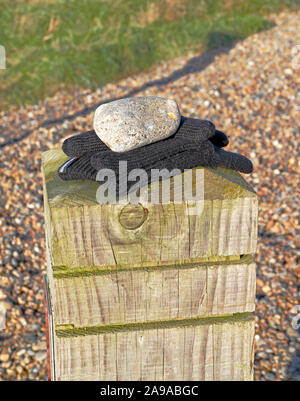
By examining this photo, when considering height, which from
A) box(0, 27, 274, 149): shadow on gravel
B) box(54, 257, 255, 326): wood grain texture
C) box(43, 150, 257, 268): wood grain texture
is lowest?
box(54, 257, 255, 326): wood grain texture

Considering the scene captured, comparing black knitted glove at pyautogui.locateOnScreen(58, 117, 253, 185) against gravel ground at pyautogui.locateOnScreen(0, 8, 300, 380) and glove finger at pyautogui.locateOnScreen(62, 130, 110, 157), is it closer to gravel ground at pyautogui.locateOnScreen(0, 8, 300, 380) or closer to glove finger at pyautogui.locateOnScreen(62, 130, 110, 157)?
glove finger at pyautogui.locateOnScreen(62, 130, 110, 157)

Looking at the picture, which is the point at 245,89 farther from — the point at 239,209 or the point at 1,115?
the point at 239,209

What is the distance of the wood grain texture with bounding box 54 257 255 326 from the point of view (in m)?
1.84

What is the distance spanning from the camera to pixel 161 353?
76.0 inches

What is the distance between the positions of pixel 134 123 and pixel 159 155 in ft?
0.51

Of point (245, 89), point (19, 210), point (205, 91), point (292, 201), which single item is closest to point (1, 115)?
point (19, 210)

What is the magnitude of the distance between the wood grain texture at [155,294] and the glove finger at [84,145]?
0.63 meters

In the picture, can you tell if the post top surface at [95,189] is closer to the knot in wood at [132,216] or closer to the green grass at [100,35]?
the knot in wood at [132,216]

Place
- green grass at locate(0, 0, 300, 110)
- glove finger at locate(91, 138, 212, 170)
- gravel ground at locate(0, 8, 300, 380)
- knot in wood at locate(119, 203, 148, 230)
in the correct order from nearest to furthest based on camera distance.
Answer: knot in wood at locate(119, 203, 148, 230) < glove finger at locate(91, 138, 212, 170) < gravel ground at locate(0, 8, 300, 380) < green grass at locate(0, 0, 300, 110)

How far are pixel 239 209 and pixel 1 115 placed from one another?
710 cm

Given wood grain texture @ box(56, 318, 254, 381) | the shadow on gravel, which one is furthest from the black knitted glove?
the shadow on gravel

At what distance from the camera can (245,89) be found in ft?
28.2

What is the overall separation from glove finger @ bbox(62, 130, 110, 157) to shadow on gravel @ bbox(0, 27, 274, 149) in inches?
218

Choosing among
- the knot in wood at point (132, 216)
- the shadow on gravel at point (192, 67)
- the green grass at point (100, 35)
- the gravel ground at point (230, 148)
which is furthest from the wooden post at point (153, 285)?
the green grass at point (100, 35)
